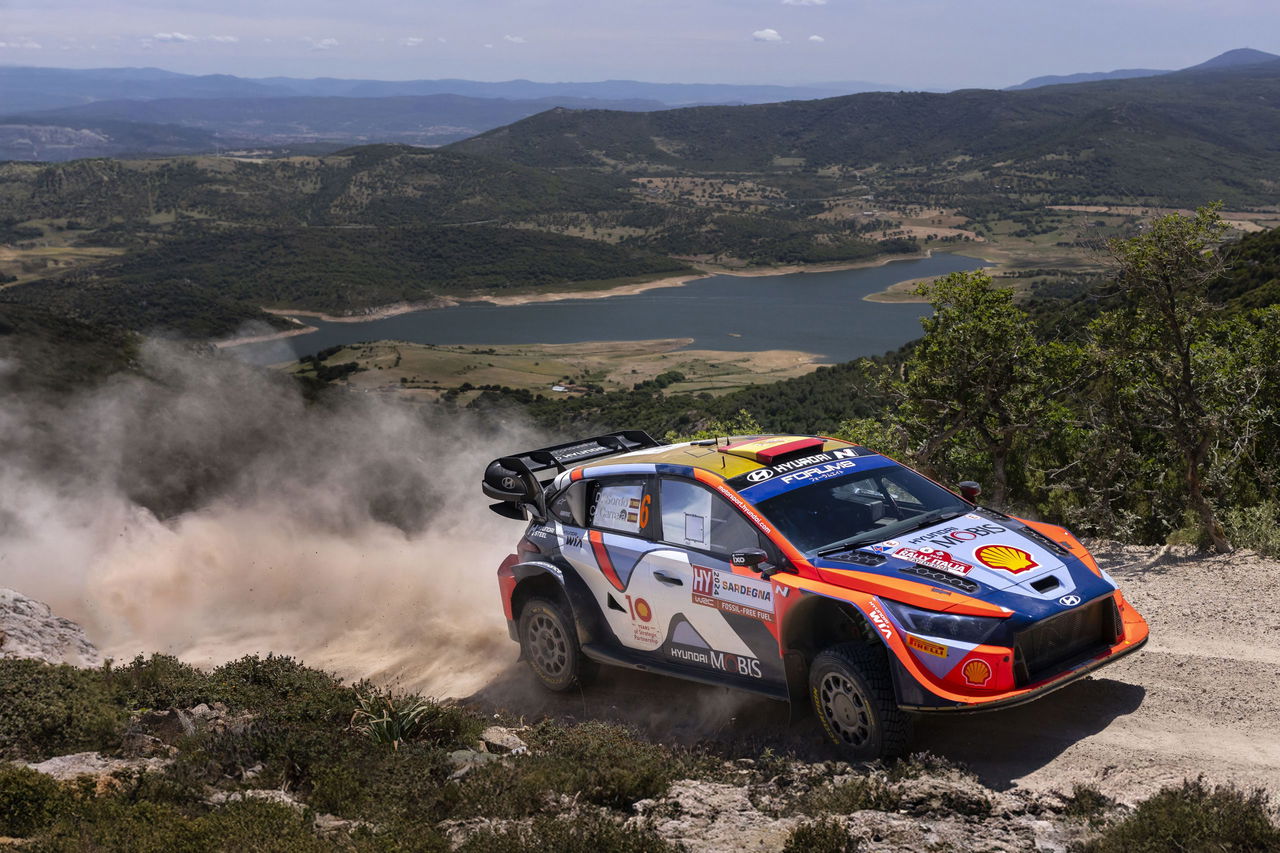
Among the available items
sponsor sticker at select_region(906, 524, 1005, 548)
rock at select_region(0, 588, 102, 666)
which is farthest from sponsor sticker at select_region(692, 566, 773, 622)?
rock at select_region(0, 588, 102, 666)

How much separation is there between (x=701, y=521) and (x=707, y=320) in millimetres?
135841

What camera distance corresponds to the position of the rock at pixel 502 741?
23.1 ft

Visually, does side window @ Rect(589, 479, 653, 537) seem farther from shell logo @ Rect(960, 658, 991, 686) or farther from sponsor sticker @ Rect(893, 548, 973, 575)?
shell logo @ Rect(960, 658, 991, 686)

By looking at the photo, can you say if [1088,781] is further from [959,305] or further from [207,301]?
[207,301]

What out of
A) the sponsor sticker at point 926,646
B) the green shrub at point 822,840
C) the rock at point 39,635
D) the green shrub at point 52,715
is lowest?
the rock at point 39,635

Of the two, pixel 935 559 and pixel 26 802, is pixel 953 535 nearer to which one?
pixel 935 559

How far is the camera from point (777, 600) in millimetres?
6469

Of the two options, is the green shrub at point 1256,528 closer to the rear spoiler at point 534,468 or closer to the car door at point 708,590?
the rear spoiler at point 534,468

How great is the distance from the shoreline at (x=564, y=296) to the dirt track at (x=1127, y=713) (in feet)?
390

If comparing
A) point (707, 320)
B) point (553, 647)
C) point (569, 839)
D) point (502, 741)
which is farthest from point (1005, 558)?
point (707, 320)

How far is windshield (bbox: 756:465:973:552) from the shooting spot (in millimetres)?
6734

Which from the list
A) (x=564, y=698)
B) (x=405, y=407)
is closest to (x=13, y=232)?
(x=405, y=407)

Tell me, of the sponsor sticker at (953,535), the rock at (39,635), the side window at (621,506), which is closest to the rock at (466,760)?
the side window at (621,506)

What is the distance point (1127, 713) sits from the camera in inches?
250
